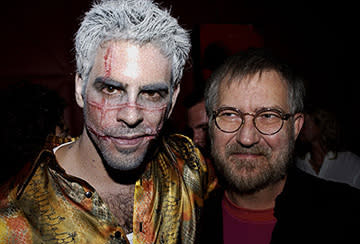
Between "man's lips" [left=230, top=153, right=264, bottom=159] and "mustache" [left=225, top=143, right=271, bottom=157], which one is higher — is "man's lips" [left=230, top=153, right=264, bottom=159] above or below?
below

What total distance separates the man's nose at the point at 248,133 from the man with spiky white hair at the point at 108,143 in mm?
435

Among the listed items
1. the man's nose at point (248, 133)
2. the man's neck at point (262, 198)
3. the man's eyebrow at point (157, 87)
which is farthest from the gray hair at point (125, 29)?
the man's neck at point (262, 198)

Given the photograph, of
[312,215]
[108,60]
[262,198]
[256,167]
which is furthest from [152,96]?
[312,215]

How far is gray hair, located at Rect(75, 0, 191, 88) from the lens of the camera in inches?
53.1

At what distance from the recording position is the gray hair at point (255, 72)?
1.62 meters

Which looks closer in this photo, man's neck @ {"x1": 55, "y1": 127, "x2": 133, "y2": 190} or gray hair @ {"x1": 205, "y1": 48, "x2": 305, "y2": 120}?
man's neck @ {"x1": 55, "y1": 127, "x2": 133, "y2": 190}

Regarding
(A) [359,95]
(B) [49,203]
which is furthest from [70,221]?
(A) [359,95]

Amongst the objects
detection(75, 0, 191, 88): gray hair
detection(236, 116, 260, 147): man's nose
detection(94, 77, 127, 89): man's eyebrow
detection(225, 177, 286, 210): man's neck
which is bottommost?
detection(225, 177, 286, 210): man's neck

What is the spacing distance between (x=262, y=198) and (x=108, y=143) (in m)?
0.97

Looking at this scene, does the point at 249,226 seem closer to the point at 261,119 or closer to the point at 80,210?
the point at 261,119

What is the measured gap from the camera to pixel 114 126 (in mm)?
1365

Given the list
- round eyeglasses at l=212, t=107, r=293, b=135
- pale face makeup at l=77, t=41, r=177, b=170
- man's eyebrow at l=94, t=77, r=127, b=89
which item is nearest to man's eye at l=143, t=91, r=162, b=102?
pale face makeup at l=77, t=41, r=177, b=170

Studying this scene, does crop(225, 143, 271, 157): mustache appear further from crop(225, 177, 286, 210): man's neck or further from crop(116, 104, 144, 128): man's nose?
crop(116, 104, 144, 128): man's nose

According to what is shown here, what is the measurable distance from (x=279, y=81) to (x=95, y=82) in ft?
3.29
